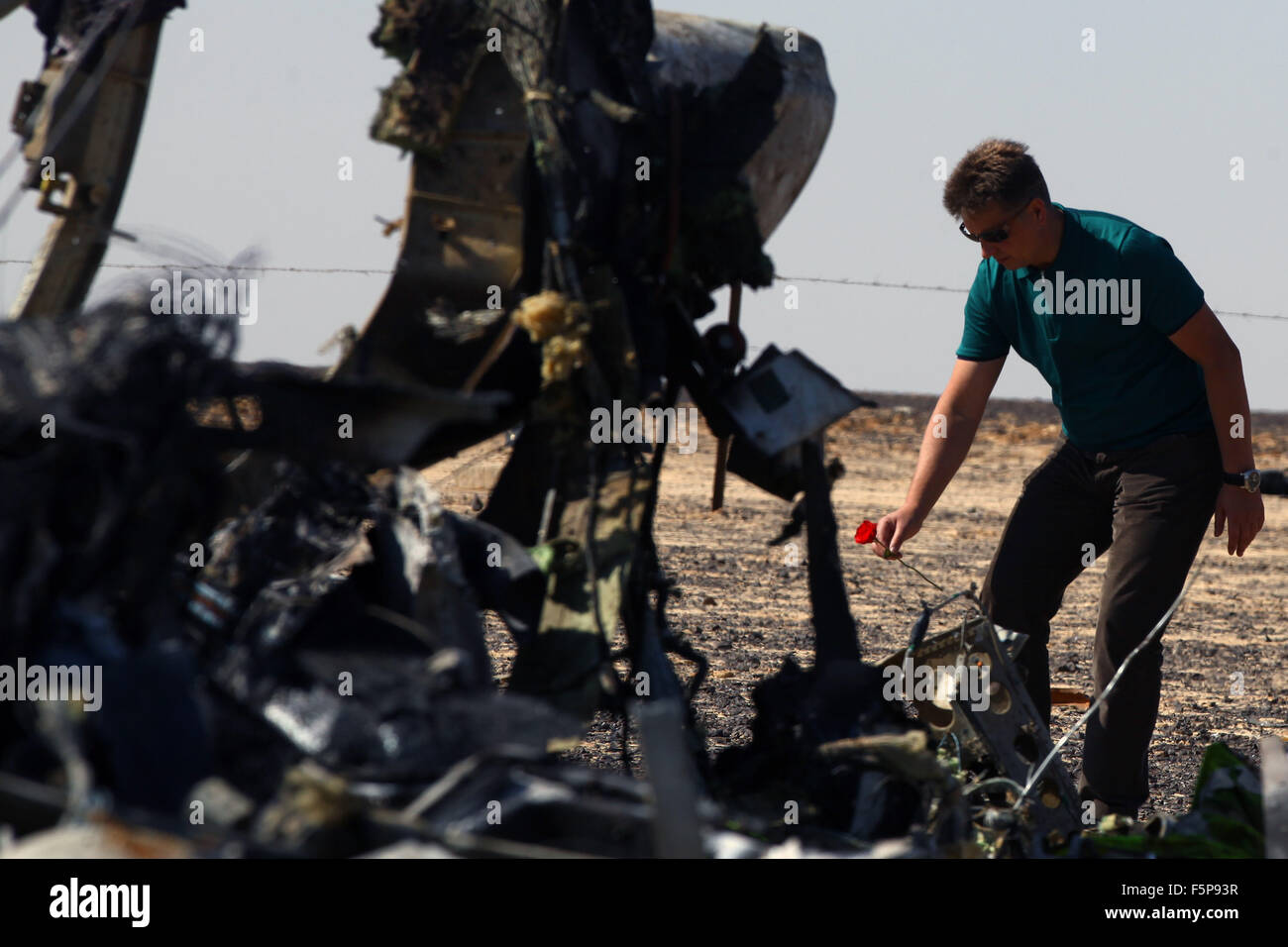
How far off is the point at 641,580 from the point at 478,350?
0.71m

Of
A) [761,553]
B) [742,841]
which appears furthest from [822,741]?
[761,553]

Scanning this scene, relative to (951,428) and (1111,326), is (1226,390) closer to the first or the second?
(1111,326)

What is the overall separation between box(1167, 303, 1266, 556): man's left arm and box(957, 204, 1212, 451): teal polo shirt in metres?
0.05

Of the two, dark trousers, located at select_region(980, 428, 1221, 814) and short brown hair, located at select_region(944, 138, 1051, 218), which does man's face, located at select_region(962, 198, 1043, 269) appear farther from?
dark trousers, located at select_region(980, 428, 1221, 814)

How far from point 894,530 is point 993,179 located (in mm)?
1066

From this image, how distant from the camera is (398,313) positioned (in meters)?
3.60

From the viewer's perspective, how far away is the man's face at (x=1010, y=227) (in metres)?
4.27

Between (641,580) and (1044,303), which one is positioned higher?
(1044,303)

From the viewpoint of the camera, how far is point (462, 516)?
139 inches

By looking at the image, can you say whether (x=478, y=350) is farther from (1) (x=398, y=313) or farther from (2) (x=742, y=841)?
(2) (x=742, y=841)

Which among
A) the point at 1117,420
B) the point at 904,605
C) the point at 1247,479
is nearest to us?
the point at 1247,479

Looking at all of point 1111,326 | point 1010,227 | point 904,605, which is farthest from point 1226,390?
point 904,605
